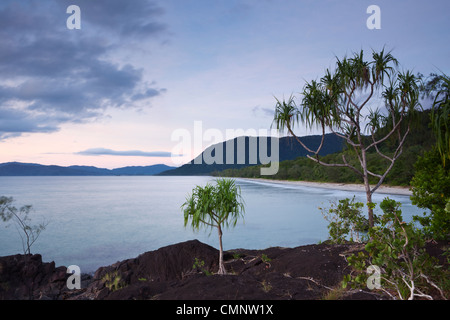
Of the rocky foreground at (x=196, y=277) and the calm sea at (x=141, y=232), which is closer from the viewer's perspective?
the rocky foreground at (x=196, y=277)

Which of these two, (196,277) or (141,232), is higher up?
(196,277)

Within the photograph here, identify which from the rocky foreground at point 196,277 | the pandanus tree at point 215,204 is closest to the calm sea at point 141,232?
the rocky foreground at point 196,277

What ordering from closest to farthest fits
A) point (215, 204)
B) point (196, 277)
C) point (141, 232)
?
point (196, 277), point (215, 204), point (141, 232)

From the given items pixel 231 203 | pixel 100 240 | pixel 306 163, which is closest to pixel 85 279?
→ pixel 231 203

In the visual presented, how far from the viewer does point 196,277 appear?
5609 mm

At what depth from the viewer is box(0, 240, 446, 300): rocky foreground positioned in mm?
4324

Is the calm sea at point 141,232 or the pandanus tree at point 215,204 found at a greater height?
the pandanus tree at point 215,204

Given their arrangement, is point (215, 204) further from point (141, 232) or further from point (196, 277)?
point (141, 232)

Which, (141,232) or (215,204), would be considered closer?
(215,204)

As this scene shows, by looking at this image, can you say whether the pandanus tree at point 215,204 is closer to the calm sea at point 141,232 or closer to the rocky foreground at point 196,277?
the rocky foreground at point 196,277

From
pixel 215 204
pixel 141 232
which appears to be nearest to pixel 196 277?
pixel 215 204

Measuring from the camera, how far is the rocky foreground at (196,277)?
432cm

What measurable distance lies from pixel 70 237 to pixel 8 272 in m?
13.5
